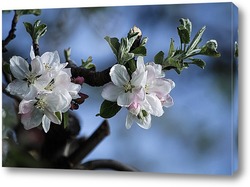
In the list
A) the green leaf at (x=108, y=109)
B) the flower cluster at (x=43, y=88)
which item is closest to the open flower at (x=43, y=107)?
the flower cluster at (x=43, y=88)

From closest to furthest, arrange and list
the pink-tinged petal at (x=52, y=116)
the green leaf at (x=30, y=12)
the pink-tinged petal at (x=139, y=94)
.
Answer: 1. the pink-tinged petal at (x=139, y=94)
2. the pink-tinged petal at (x=52, y=116)
3. the green leaf at (x=30, y=12)

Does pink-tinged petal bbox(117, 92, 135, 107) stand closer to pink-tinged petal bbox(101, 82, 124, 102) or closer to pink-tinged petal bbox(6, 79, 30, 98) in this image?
pink-tinged petal bbox(101, 82, 124, 102)

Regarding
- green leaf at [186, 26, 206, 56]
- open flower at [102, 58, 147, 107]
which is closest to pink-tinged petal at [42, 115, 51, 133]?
open flower at [102, 58, 147, 107]

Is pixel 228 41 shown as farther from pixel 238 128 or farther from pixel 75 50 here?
pixel 75 50

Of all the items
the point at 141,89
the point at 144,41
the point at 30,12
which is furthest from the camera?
the point at 30,12

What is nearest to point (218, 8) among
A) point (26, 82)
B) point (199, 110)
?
point (199, 110)

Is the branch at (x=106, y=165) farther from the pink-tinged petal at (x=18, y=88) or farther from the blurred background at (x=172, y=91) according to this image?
Result: the pink-tinged petal at (x=18, y=88)

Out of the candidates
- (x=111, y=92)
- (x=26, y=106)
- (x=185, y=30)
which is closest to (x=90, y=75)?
(x=111, y=92)

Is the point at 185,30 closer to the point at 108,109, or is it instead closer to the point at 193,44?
the point at 193,44
